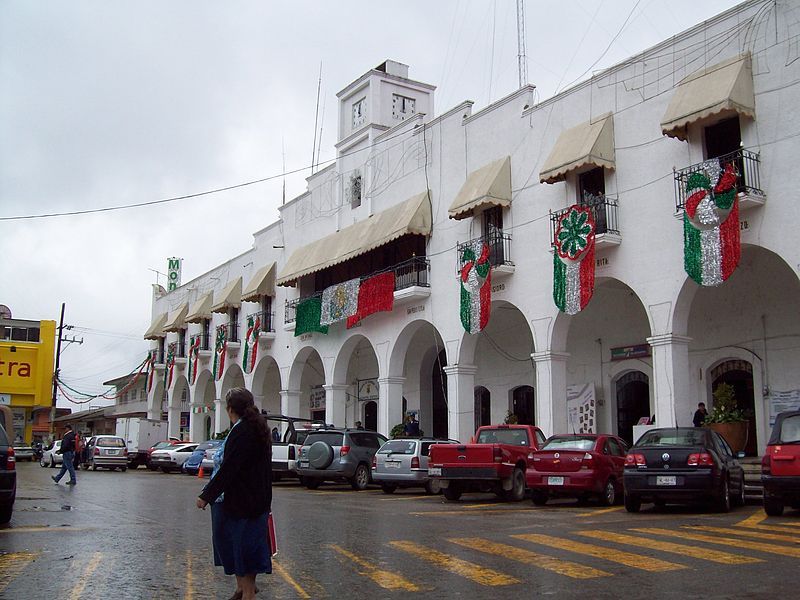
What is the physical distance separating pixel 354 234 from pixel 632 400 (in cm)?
1148

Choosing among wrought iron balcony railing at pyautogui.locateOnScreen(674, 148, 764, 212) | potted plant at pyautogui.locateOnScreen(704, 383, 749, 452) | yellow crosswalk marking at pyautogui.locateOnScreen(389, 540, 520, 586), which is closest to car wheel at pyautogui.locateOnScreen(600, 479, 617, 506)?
potted plant at pyautogui.locateOnScreen(704, 383, 749, 452)

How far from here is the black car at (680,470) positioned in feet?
44.1

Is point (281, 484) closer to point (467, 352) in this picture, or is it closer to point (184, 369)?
point (467, 352)

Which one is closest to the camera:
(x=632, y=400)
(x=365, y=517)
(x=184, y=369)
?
(x=365, y=517)

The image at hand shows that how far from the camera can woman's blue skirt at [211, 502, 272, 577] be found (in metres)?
6.32

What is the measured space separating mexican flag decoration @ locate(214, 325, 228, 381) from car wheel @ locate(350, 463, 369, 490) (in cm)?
1914

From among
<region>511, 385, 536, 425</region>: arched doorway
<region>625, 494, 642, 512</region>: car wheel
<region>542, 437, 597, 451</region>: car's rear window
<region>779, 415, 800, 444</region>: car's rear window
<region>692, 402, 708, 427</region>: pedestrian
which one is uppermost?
<region>511, 385, 536, 425</region>: arched doorway

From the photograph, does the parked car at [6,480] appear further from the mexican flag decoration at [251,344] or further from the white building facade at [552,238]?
the mexican flag decoration at [251,344]

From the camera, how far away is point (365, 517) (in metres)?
13.6

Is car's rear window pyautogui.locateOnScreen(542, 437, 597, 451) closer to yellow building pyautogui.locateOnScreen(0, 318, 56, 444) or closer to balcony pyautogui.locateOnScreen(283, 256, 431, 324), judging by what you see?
balcony pyautogui.locateOnScreen(283, 256, 431, 324)

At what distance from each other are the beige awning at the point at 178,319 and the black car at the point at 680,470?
118 ft

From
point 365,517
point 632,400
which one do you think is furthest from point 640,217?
point 365,517

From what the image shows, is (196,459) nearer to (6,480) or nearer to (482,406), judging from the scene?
(482,406)

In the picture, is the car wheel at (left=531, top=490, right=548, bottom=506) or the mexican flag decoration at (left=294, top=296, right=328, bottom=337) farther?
the mexican flag decoration at (left=294, top=296, right=328, bottom=337)
